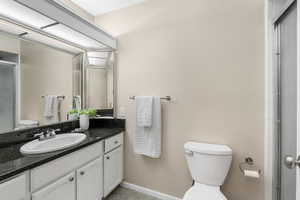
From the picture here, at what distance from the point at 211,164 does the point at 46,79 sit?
193 centimetres

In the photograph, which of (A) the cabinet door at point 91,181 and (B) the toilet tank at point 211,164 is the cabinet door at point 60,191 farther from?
(B) the toilet tank at point 211,164

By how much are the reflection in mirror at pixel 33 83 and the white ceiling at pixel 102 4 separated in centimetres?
72

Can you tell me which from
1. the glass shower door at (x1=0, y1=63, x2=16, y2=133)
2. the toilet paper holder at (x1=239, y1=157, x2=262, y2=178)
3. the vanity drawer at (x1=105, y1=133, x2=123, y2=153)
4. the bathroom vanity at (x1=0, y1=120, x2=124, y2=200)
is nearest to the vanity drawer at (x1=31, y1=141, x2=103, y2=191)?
the bathroom vanity at (x1=0, y1=120, x2=124, y2=200)

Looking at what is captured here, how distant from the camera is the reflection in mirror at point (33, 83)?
1259 mm

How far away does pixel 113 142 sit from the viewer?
5.57 ft

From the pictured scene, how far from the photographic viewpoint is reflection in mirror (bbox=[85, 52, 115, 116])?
2008 mm

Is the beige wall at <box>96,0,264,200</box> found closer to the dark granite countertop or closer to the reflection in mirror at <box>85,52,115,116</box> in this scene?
the reflection in mirror at <box>85,52,115,116</box>

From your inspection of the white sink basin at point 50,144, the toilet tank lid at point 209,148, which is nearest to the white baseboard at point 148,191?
the toilet tank lid at point 209,148

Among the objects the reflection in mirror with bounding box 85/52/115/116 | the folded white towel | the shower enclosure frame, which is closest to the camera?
the shower enclosure frame

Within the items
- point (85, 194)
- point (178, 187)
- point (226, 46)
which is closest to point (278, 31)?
point (226, 46)

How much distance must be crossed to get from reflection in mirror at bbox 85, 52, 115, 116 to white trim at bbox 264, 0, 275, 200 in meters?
1.77

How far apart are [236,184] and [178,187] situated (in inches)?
23.8

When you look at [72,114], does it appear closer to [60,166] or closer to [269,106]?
[60,166]

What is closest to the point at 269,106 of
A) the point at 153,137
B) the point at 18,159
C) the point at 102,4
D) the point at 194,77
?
the point at 194,77
